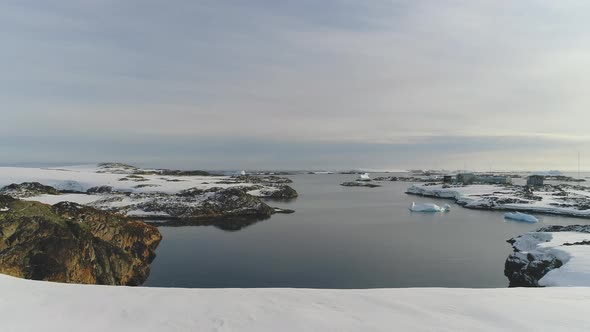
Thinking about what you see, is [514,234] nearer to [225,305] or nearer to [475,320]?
[475,320]

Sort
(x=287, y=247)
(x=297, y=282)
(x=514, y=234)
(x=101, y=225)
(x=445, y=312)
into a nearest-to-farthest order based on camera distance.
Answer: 1. (x=445, y=312)
2. (x=297, y=282)
3. (x=101, y=225)
4. (x=287, y=247)
5. (x=514, y=234)

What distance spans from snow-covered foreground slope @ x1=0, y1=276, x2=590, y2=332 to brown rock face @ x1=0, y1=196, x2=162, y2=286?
5.29m

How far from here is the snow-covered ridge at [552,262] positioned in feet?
42.8

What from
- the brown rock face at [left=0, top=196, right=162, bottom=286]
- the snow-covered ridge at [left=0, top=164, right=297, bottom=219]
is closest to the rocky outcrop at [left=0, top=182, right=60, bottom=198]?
the snow-covered ridge at [left=0, top=164, right=297, bottom=219]

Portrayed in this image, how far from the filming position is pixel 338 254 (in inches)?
919

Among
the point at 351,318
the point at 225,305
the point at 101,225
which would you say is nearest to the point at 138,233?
the point at 101,225

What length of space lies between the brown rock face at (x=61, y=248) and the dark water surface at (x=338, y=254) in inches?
92.4

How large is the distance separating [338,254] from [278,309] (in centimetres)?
1738

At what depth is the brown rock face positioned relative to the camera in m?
12.3

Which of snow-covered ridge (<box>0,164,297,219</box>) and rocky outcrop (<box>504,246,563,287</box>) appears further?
snow-covered ridge (<box>0,164,297,219</box>)

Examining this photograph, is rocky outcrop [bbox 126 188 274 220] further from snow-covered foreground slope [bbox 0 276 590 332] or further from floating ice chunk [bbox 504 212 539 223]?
snow-covered foreground slope [bbox 0 276 590 332]

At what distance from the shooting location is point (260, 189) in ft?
228

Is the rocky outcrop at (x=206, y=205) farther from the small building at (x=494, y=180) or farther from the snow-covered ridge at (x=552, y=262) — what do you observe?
the small building at (x=494, y=180)

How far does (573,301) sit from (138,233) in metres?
21.8
